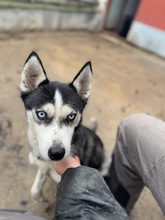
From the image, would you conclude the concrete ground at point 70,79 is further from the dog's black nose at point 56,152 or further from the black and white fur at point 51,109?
the dog's black nose at point 56,152

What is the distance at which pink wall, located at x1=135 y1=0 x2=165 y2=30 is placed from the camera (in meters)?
6.78

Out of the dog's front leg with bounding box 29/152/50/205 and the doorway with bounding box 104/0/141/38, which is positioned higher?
the doorway with bounding box 104/0/141/38

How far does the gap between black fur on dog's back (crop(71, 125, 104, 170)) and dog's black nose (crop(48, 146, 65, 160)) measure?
0.38 meters

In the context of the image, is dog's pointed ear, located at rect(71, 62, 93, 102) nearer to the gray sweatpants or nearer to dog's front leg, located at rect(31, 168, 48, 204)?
the gray sweatpants

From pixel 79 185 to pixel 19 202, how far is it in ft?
3.64

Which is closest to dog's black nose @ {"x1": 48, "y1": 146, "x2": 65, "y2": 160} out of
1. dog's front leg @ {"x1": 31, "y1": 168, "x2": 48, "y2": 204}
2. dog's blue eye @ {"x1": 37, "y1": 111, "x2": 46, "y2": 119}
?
dog's blue eye @ {"x1": 37, "y1": 111, "x2": 46, "y2": 119}

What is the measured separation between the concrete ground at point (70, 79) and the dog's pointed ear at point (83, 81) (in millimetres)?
1085

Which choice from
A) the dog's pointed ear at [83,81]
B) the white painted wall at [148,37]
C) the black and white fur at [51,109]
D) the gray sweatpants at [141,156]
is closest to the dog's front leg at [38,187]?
the black and white fur at [51,109]

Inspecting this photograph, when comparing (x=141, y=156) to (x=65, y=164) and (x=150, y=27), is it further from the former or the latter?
(x=150, y=27)

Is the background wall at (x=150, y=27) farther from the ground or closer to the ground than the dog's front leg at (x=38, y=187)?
farther from the ground

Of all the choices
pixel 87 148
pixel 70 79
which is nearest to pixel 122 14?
pixel 70 79

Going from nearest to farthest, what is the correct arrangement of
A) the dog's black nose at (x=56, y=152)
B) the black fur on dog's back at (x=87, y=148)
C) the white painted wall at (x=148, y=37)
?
1. the dog's black nose at (x=56, y=152)
2. the black fur on dog's back at (x=87, y=148)
3. the white painted wall at (x=148, y=37)

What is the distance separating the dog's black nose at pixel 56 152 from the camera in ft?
5.66

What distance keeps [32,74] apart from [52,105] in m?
0.30
